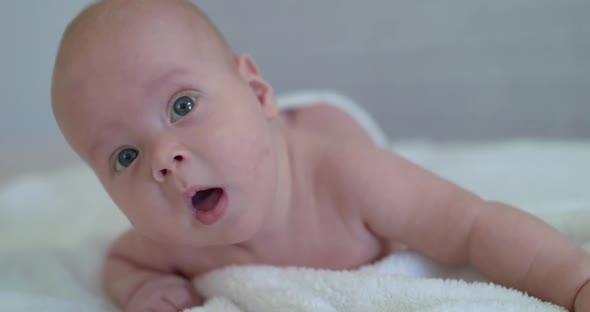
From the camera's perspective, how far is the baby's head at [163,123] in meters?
0.67

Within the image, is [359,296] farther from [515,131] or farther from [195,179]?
[515,131]

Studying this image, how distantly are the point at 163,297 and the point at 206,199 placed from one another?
20 centimetres

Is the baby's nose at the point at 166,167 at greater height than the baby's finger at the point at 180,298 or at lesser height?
greater

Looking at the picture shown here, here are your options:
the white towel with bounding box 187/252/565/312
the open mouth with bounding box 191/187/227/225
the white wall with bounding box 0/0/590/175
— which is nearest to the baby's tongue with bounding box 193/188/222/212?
the open mouth with bounding box 191/187/227/225

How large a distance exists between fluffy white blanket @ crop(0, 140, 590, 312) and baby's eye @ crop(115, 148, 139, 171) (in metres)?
0.19

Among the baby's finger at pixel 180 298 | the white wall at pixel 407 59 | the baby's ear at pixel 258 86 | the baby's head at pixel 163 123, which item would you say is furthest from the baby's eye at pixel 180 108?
the white wall at pixel 407 59

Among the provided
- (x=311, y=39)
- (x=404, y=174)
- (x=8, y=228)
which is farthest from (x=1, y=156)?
(x=404, y=174)

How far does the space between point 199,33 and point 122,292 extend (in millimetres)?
384

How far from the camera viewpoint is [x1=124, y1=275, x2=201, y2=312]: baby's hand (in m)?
0.82

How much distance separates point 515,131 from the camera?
1889mm

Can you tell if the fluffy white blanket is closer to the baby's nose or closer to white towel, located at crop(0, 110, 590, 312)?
white towel, located at crop(0, 110, 590, 312)

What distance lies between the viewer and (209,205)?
0.70 meters

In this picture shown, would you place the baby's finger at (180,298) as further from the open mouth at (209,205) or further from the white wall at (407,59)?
the white wall at (407,59)

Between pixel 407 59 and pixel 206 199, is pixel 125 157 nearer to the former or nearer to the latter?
pixel 206 199
